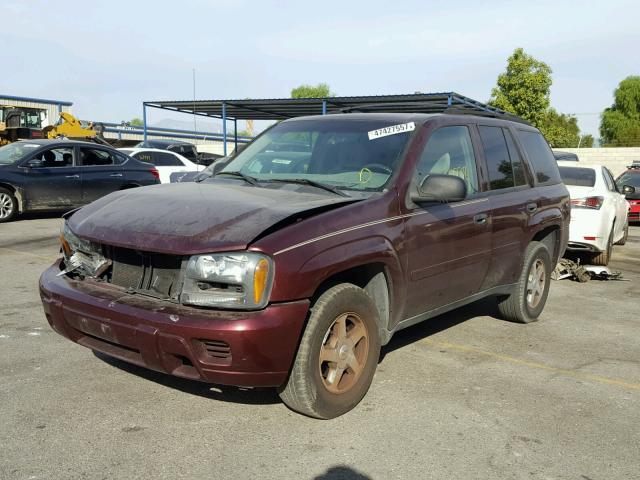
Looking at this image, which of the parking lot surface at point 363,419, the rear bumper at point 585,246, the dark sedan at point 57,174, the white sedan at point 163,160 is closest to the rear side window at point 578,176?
the rear bumper at point 585,246

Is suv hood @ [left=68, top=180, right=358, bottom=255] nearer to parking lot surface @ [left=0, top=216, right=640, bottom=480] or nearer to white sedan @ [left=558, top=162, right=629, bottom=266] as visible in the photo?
parking lot surface @ [left=0, top=216, right=640, bottom=480]

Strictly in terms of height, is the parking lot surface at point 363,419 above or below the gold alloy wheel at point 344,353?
below

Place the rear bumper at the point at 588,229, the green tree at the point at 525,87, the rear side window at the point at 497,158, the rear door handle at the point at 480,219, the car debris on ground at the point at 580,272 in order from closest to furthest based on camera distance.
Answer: the rear door handle at the point at 480,219 → the rear side window at the point at 497,158 → the car debris on ground at the point at 580,272 → the rear bumper at the point at 588,229 → the green tree at the point at 525,87

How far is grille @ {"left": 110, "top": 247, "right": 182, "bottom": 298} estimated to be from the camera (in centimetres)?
344

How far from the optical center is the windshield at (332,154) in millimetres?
4320

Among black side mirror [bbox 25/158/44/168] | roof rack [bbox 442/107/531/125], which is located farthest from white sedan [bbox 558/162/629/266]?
black side mirror [bbox 25/158/44/168]

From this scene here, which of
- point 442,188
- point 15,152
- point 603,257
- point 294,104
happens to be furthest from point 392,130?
point 294,104

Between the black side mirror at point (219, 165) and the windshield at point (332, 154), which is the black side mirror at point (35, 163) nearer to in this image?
the black side mirror at point (219, 165)

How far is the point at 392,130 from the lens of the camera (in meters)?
4.52

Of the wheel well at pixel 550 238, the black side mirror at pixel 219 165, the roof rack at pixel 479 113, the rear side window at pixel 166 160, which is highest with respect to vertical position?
the roof rack at pixel 479 113

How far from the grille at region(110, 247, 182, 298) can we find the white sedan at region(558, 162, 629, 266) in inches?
266

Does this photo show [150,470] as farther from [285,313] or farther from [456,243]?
[456,243]

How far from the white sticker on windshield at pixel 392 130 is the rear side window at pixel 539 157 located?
179cm

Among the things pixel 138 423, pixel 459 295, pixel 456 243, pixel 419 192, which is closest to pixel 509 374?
pixel 459 295
